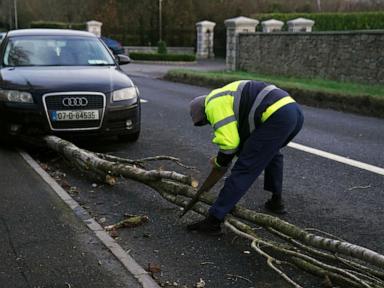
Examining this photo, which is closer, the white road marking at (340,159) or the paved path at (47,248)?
the paved path at (47,248)

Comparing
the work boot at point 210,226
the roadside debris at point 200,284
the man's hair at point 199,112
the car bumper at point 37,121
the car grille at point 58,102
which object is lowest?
the roadside debris at point 200,284

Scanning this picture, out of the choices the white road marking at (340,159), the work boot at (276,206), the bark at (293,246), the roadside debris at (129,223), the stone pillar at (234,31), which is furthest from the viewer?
the stone pillar at (234,31)

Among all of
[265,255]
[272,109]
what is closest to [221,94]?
[272,109]

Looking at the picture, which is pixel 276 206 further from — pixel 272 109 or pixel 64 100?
pixel 64 100

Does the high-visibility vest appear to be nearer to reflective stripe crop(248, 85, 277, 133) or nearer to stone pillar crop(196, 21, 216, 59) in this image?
reflective stripe crop(248, 85, 277, 133)

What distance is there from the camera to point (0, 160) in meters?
7.33

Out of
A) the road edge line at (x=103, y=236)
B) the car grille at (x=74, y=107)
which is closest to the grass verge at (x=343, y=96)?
the car grille at (x=74, y=107)

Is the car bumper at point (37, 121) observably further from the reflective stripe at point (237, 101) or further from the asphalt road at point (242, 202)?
the reflective stripe at point (237, 101)

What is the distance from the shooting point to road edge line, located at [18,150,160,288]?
12.9 ft

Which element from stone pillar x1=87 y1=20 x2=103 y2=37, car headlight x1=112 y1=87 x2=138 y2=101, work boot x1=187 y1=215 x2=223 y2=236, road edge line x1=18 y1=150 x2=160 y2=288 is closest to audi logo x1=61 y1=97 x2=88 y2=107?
car headlight x1=112 y1=87 x2=138 y2=101

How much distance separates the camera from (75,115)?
24.6 ft

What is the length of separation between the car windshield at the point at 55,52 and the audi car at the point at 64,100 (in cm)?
3

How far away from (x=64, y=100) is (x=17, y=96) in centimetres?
61

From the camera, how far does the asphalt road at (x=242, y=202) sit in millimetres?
4176
